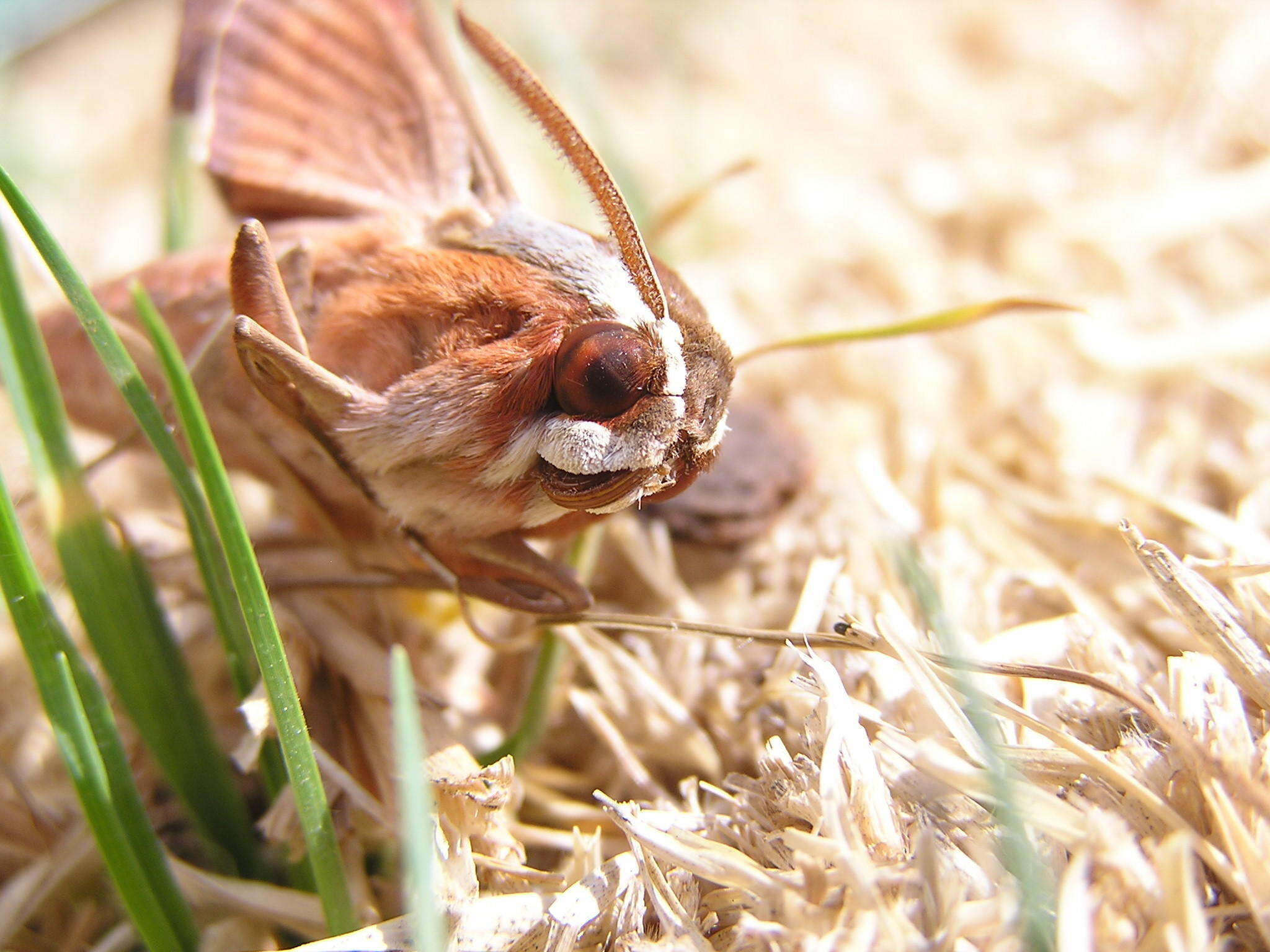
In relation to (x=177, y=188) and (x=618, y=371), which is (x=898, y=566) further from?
(x=177, y=188)

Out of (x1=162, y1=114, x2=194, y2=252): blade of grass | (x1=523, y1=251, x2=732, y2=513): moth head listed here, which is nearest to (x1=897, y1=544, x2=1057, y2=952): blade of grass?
(x1=523, y1=251, x2=732, y2=513): moth head

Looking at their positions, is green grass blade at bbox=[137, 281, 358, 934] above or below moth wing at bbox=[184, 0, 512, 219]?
below

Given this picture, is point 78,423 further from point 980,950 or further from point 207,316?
point 980,950

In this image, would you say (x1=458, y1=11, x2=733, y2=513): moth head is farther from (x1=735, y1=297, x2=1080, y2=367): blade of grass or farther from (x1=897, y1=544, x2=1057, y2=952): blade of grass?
(x1=897, y1=544, x2=1057, y2=952): blade of grass

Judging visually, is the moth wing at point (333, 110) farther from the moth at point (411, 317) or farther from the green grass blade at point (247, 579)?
the green grass blade at point (247, 579)

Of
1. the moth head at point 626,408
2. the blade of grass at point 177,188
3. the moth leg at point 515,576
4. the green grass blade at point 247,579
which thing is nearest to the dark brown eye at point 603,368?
the moth head at point 626,408

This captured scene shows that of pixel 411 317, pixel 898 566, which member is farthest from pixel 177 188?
pixel 898 566

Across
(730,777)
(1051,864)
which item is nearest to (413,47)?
(730,777)

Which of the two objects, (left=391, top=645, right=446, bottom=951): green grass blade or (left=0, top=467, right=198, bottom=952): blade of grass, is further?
(left=0, top=467, right=198, bottom=952): blade of grass
